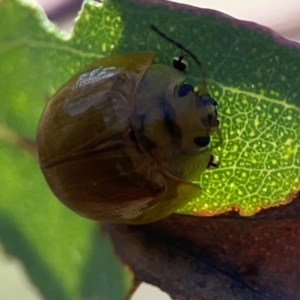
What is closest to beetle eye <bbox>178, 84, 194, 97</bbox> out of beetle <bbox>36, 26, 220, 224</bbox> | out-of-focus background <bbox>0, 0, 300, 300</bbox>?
beetle <bbox>36, 26, 220, 224</bbox>

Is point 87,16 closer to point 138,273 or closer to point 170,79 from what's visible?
point 170,79

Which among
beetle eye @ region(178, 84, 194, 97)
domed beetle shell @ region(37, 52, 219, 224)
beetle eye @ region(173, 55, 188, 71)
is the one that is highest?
beetle eye @ region(173, 55, 188, 71)

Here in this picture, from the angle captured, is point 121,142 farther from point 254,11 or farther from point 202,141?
point 254,11

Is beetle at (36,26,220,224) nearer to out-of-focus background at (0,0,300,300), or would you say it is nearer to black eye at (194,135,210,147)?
black eye at (194,135,210,147)

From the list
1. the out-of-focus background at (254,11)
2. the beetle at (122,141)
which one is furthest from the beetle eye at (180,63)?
the out-of-focus background at (254,11)

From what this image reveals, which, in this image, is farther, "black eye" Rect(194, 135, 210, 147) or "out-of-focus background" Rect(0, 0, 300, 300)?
"out-of-focus background" Rect(0, 0, 300, 300)

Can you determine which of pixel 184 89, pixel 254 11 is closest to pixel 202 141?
pixel 184 89

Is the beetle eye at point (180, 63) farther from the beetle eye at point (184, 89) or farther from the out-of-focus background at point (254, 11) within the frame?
the out-of-focus background at point (254, 11)

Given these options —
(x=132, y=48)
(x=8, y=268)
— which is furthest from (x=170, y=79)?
(x=8, y=268)
